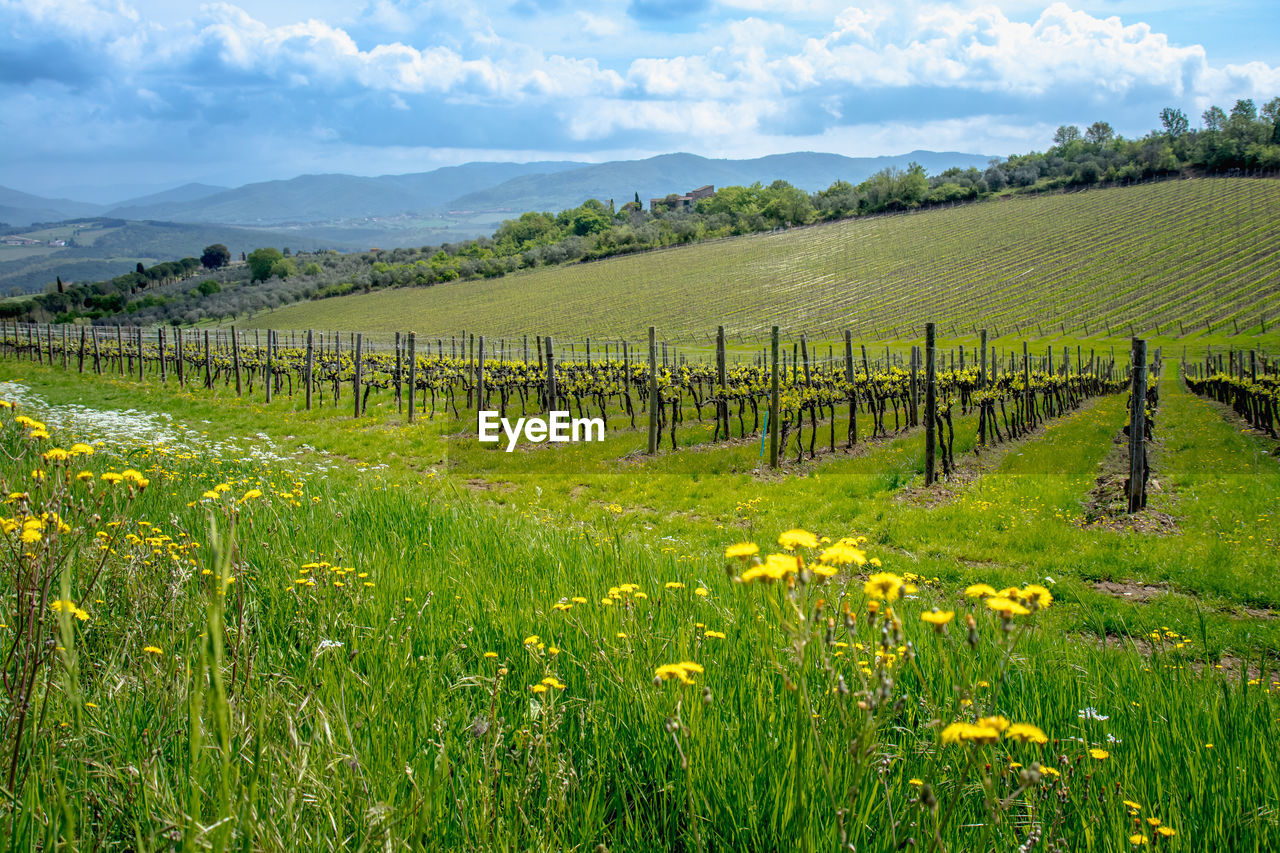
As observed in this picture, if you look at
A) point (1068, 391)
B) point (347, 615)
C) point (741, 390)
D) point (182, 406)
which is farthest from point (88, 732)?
point (1068, 391)

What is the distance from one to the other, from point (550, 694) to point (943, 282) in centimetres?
7309

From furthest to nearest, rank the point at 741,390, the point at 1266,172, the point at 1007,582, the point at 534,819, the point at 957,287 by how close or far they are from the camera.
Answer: the point at 1266,172, the point at 957,287, the point at 741,390, the point at 1007,582, the point at 534,819

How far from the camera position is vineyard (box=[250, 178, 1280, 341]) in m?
55.3

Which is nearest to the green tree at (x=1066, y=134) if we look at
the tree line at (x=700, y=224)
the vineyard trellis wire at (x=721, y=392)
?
the tree line at (x=700, y=224)

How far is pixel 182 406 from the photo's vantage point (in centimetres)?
2031

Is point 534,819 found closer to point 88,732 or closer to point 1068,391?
point 88,732

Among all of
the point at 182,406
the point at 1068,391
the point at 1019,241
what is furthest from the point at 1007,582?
the point at 1019,241

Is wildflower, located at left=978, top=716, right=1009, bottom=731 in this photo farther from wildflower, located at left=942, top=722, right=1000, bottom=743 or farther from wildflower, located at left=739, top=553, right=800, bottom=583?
wildflower, located at left=739, top=553, right=800, bottom=583

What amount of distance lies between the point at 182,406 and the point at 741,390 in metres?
15.5

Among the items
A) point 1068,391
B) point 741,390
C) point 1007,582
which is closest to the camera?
point 1007,582

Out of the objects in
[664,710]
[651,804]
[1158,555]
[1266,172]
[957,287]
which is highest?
[1266,172]

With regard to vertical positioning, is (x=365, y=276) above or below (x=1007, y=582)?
above

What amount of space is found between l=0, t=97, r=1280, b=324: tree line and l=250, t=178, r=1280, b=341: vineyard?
6.31m

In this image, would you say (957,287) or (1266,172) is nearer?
(957,287)
